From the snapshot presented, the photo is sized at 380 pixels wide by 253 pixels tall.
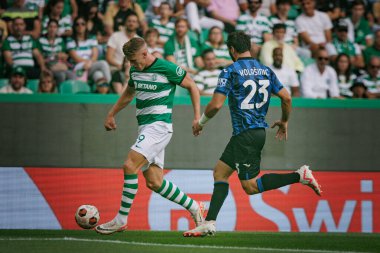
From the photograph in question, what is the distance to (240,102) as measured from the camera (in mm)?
8203

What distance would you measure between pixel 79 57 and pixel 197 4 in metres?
2.46

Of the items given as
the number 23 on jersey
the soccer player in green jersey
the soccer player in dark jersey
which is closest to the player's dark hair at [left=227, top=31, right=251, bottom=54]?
the soccer player in dark jersey

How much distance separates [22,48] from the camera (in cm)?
1362

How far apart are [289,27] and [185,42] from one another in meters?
2.24

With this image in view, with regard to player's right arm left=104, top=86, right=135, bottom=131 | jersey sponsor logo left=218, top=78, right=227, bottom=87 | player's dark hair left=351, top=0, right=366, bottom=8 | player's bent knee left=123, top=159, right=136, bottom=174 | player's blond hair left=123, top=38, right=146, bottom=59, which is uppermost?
player's dark hair left=351, top=0, right=366, bottom=8

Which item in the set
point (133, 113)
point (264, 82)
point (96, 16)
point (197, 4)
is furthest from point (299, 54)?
point (264, 82)

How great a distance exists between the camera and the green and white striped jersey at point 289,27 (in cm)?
1462

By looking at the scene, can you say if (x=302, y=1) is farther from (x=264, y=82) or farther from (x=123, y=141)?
(x=264, y=82)

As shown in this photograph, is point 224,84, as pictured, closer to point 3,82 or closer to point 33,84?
point 33,84

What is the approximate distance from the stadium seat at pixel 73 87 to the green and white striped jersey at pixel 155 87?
13.4 ft

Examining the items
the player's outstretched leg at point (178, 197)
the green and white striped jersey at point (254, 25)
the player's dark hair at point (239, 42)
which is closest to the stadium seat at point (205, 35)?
the green and white striped jersey at point (254, 25)

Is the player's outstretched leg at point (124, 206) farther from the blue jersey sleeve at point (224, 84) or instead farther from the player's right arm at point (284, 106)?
the player's right arm at point (284, 106)

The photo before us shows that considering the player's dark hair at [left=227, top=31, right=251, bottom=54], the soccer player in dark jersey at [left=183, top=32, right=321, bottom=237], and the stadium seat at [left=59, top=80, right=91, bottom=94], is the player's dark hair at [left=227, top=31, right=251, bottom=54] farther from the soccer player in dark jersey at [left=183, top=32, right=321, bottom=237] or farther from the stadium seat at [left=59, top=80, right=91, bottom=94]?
the stadium seat at [left=59, top=80, right=91, bottom=94]

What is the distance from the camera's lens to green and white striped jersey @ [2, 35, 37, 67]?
530 inches
